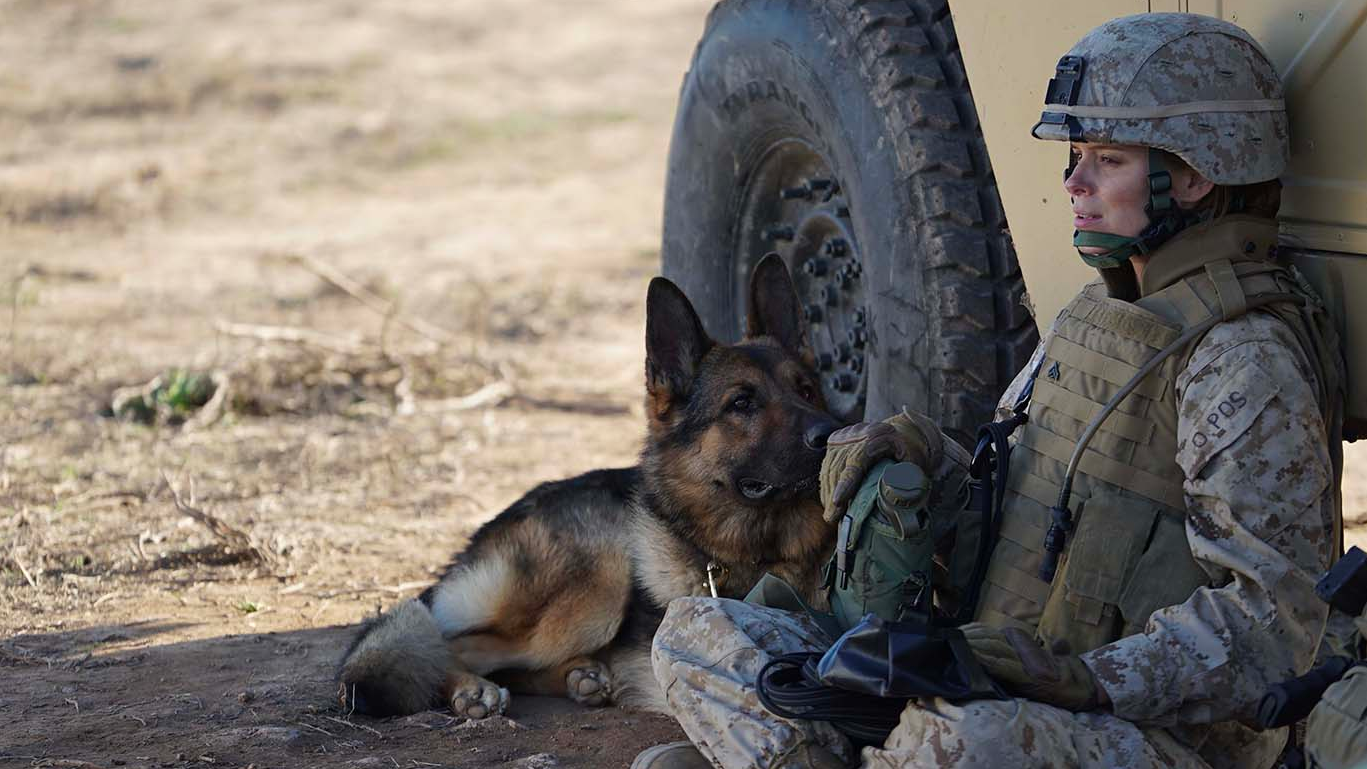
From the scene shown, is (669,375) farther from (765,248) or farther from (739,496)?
(765,248)

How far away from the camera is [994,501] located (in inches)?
138

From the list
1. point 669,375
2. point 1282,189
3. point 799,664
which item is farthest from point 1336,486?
point 669,375

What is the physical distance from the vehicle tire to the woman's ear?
961 millimetres

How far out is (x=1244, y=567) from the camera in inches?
116

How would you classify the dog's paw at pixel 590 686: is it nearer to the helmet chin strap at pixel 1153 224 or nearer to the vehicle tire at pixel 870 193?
the vehicle tire at pixel 870 193

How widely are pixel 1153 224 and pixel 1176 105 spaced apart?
0.84 feet

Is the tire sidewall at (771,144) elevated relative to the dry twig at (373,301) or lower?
elevated

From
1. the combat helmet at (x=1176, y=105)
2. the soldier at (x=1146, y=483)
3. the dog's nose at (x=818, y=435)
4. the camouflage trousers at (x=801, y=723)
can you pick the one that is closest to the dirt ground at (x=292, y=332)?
the camouflage trousers at (x=801, y=723)

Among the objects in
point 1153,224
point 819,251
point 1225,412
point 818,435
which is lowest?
point 818,435

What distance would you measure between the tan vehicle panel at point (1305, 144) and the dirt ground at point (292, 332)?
1.75 meters

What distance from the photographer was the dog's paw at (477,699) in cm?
436

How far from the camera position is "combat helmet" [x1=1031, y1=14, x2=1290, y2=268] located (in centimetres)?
323

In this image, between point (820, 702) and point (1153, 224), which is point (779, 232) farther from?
point (820, 702)

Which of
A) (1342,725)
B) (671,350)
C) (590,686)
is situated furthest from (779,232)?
(1342,725)
